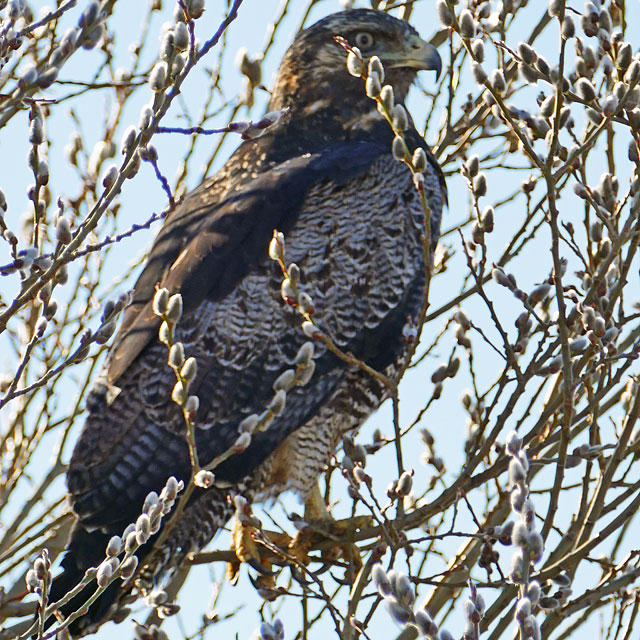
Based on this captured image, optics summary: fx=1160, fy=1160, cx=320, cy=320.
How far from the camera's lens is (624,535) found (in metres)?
5.29

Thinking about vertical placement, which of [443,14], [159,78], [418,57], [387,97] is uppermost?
[418,57]

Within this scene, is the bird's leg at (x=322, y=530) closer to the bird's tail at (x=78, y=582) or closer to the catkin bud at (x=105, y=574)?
the bird's tail at (x=78, y=582)

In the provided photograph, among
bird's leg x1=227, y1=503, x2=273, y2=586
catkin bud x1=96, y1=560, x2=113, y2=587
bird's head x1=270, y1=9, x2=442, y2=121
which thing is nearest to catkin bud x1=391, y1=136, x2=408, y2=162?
catkin bud x1=96, y1=560, x2=113, y2=587

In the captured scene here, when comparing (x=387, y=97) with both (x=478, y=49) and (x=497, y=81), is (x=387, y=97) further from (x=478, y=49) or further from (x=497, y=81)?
(x=478, y=49)

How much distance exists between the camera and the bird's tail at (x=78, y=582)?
4473 mm

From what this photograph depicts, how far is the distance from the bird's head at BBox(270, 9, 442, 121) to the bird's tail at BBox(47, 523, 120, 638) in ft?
8.77

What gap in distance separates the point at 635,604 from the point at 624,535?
0.84 metres

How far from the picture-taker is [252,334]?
17.1ft

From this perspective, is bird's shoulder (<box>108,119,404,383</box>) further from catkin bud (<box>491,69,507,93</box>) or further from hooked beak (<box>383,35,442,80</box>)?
catkin bud (<box>491,69,507,93</box>)

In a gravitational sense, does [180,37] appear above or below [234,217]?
below

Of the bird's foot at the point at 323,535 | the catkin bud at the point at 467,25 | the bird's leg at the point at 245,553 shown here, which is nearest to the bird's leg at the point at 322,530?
the bird's foot at the point at 323,535

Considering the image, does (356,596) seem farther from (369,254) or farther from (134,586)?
(369,254)

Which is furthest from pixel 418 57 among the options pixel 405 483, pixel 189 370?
pixel 189 370

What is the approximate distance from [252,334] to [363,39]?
6.16ft
